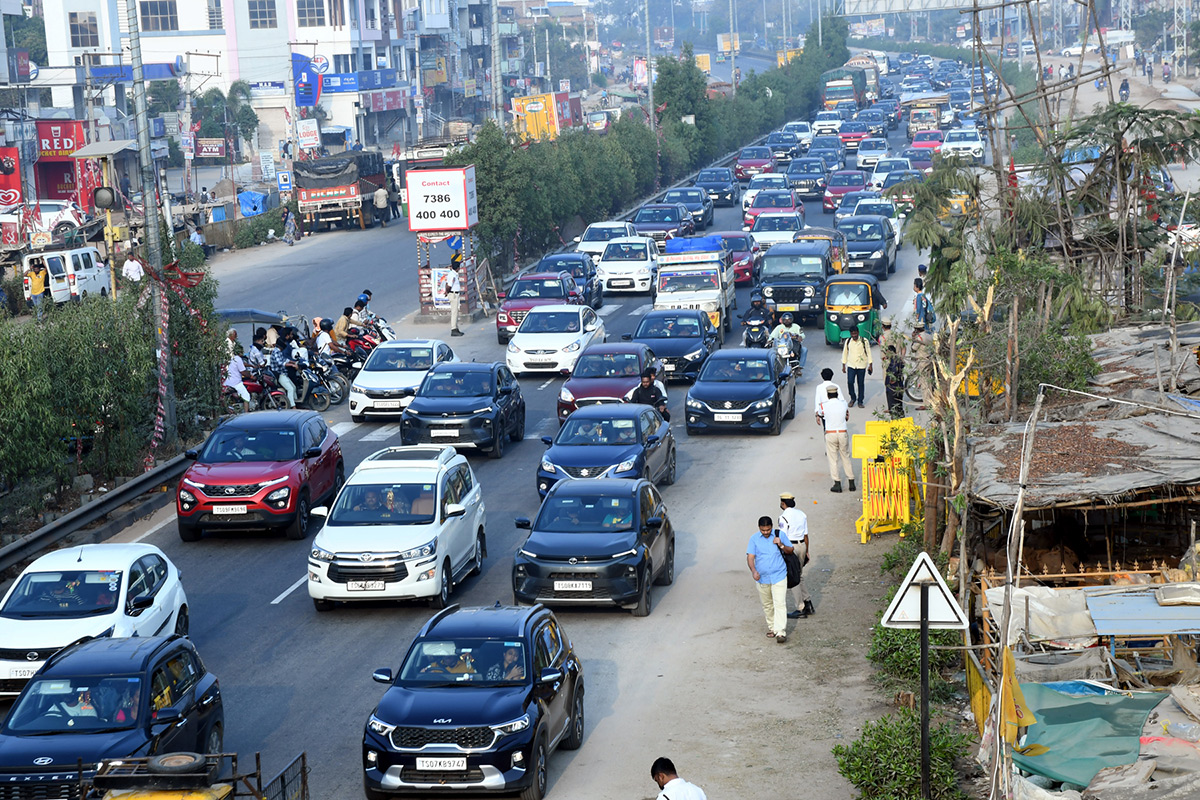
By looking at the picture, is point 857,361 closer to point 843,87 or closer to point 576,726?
point 576,726

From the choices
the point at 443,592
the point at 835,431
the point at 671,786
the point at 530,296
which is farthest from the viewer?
the point at 530,296

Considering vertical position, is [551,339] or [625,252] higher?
[625,252]

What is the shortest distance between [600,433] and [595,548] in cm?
573

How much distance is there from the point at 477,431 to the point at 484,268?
18192 mm

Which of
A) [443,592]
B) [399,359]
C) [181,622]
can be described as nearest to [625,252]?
[399,359]

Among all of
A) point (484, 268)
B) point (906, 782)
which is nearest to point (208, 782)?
point (906, 782)

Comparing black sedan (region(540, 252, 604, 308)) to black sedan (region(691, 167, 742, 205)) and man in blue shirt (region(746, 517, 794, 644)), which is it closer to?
black sedan (region(691, 167, 742, 205))

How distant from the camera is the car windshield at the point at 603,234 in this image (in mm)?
48969

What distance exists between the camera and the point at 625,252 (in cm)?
4503

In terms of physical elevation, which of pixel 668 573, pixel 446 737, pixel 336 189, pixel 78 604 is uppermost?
pixel 336 189

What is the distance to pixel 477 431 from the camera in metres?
25.8

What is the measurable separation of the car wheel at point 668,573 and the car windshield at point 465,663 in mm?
5681

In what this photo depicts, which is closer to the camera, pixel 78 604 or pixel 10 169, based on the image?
pixel 78 604

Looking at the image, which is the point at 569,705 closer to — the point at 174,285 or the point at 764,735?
the point at 764,735
